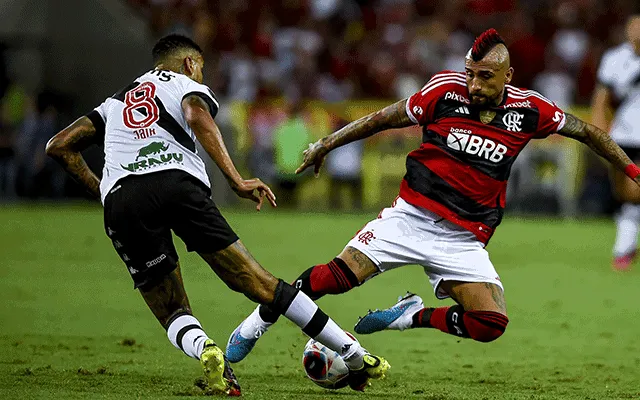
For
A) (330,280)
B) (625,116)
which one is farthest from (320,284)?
(625,116)

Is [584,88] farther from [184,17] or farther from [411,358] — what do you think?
[411,358]

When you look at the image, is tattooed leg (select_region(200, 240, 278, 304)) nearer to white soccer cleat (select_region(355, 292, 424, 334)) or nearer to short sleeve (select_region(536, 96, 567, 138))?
white soccer cleat (select_region(355, 292, 424, 334))

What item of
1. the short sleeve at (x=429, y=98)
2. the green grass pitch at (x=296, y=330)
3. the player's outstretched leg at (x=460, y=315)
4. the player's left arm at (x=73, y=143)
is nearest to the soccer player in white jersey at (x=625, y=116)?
the green grass pitch at (x=296, y=330)

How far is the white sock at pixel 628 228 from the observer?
13695 mm

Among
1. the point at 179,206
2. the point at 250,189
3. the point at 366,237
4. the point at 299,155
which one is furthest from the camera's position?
the point at 299,155

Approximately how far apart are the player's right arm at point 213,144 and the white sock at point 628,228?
8050mm

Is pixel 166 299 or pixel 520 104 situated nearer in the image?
pixel 166 299

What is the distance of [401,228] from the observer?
7.68m

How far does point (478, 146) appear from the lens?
24.6 ft

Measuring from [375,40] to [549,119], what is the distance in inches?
688

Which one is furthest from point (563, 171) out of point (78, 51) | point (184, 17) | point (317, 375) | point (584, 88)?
point (317, 375)

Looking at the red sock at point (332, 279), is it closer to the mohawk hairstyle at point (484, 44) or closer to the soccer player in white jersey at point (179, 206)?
the soccer player in white jersey at point (179, 206)

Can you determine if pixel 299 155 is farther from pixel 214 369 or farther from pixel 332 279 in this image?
pixel 214 369

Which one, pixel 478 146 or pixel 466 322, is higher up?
pixel 478 146
